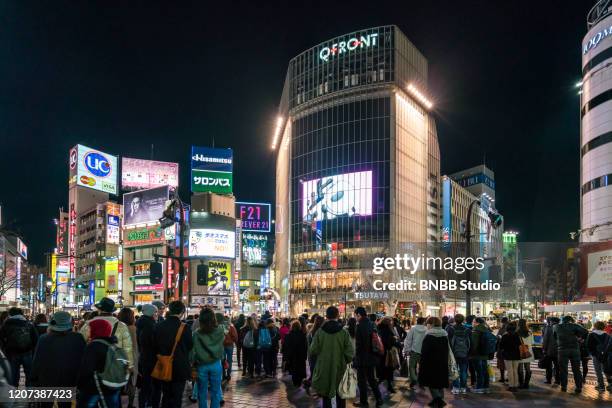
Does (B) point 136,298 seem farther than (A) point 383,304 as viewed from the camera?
Yes

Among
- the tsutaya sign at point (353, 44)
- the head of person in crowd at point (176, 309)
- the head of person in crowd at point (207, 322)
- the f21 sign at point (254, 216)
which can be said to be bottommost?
the head of person in crowd at point (207, 322)

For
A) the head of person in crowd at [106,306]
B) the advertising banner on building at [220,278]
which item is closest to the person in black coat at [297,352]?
the head of person in crowd at [106,306]

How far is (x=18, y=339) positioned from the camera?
432 inches

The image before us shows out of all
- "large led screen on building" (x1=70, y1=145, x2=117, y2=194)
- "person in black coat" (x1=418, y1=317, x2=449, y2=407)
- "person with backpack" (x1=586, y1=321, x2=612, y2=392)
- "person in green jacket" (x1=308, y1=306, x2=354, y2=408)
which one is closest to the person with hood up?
"person in black coat" (x1=418, y1=317, x2=449, y2=407)

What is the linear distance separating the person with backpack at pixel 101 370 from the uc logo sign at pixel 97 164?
11859 centimetres

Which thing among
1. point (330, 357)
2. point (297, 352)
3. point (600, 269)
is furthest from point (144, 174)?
point (330, 357)

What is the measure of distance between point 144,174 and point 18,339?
Result: 9614 centimetres

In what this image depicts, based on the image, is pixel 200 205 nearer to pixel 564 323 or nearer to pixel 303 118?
pixel 303 118

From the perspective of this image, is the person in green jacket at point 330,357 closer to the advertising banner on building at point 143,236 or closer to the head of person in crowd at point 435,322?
the head of person in crowd at point 435,322

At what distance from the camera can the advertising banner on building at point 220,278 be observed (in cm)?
6968

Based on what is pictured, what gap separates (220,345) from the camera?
911 centimetres

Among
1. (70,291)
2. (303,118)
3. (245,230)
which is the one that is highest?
(303,118)

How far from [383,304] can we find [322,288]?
11.8 meters

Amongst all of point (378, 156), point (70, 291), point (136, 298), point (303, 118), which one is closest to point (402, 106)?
point (378, 156)
